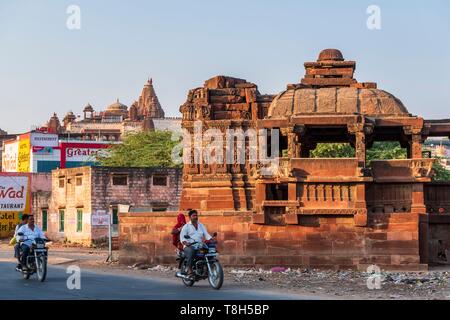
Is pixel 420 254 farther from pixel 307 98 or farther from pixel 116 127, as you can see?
pixel 116 127

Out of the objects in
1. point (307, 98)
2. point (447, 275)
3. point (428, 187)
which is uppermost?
point (307, 98)

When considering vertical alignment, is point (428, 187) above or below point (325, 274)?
above

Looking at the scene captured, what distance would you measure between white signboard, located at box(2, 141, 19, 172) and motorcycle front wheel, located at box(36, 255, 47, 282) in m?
76.0

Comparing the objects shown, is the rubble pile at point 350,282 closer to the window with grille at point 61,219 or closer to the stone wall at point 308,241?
the stone wall at point 308,241

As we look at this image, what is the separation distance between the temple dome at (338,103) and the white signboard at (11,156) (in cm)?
7192

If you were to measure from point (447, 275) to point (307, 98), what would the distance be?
6.50 m

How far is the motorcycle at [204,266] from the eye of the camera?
17922 millimetres

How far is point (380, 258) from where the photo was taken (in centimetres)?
2406

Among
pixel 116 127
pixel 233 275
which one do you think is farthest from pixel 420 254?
pixel 116 127

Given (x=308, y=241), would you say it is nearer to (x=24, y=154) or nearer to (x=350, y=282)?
(x=350, y=282)

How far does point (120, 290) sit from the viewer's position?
1795 cm

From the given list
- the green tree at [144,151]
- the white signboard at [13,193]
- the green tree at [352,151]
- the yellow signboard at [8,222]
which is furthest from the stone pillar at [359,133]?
the green tree at [144,151]

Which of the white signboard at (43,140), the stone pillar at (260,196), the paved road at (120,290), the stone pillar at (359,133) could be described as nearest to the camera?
the paved road at (120,290)
